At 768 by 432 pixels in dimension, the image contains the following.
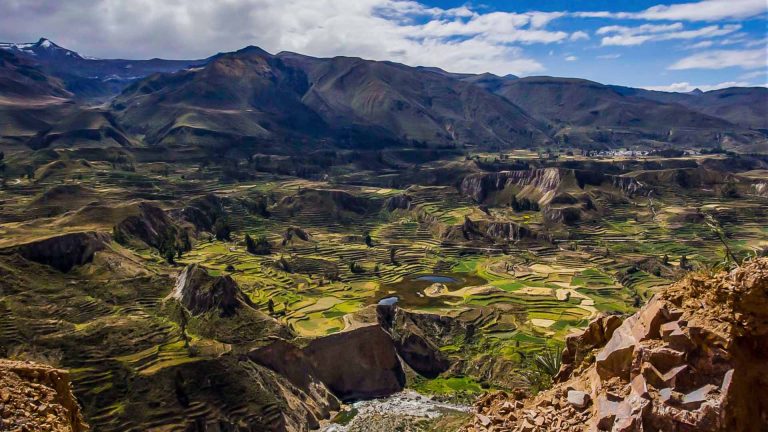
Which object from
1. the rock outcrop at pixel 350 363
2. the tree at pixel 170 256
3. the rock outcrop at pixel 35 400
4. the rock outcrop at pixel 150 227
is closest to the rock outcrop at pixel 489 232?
the rock outcrop at pixel 150 227

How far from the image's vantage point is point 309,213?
7165 inches

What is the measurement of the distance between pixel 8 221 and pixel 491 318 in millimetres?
104476

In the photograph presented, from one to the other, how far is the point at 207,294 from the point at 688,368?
6718 cm

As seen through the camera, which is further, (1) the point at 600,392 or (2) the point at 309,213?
(2) the point at 309,213

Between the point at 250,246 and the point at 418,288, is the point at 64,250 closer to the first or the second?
the point at 250,246

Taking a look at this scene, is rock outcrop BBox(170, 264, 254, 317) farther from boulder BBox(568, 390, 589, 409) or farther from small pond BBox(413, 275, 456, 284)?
boulder BBox(568, 390, 589, 409)

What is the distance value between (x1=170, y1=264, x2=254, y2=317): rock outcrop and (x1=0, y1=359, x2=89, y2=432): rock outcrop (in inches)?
1995

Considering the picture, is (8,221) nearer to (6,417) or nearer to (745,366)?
(6,417)

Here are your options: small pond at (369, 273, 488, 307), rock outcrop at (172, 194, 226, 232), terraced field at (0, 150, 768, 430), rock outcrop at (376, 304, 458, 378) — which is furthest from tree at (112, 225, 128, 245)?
rock outcrop at (376, 304, 458, 378)

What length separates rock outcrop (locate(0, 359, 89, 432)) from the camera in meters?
20.1

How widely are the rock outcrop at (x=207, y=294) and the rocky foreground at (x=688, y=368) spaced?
198ft

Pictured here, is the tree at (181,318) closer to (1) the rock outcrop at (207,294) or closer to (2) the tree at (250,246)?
(1) the rock outcrop at (207,294)

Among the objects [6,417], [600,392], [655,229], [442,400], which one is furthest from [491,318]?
[655,229]

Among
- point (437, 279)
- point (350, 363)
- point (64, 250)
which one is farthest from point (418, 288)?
point (64, 250)
